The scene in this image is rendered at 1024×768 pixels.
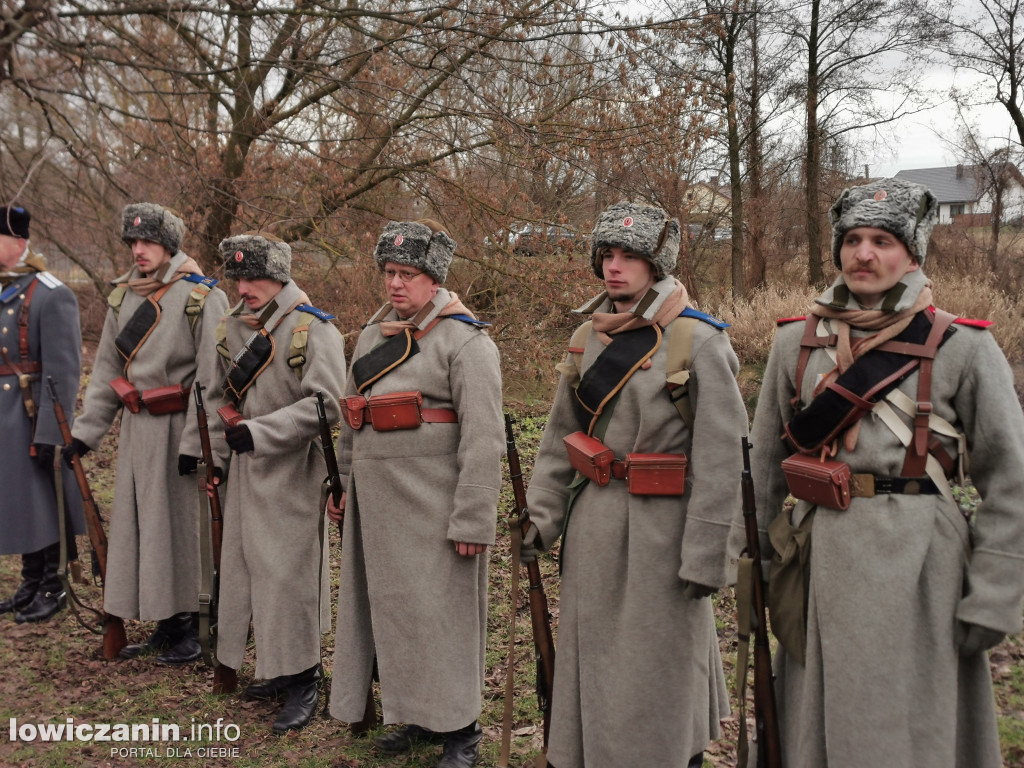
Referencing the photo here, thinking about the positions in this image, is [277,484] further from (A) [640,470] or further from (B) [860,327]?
(B) [860,327]

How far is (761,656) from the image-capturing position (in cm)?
303

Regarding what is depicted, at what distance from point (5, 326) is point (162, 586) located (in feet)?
7.24

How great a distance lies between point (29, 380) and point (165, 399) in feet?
4.61

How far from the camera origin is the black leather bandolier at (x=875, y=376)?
9.01 feet

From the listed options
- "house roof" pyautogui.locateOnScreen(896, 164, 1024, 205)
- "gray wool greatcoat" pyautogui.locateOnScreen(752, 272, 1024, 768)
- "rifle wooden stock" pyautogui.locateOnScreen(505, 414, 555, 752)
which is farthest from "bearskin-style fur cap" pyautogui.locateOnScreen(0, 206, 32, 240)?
"house roof" pyautogui.locateOnScreen(896, 164, 1024, 205)

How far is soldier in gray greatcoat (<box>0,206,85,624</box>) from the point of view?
19.3 ft

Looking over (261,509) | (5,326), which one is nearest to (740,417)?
(261,509)

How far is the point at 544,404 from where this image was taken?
37.4 feet

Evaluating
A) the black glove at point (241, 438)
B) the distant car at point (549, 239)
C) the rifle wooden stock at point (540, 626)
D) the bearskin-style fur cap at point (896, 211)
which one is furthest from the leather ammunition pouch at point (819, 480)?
the distant car at point (549, 239)

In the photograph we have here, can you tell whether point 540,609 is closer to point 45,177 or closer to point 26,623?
point 26,623

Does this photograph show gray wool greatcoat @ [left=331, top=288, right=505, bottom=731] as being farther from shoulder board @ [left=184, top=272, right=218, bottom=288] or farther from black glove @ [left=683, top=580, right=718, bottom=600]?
shoulder board @ [left=184, top=272, right=218, bottom=288]

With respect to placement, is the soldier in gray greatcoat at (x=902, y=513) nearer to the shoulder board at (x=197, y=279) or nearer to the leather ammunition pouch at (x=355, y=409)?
the leather ammunition pouch at (x=355, y=409)

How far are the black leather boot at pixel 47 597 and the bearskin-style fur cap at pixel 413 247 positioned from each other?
12.8 ft

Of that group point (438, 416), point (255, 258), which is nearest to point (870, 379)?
point (438, 416)
